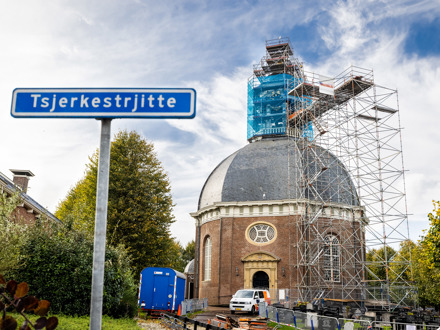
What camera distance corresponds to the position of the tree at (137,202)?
31625mm

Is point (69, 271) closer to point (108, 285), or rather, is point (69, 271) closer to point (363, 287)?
Answer: point (108, 285)

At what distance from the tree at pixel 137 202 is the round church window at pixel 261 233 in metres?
6.93

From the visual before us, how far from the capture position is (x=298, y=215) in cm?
3522

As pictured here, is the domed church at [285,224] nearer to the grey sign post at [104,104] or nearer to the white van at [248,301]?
the white van at [248,301]

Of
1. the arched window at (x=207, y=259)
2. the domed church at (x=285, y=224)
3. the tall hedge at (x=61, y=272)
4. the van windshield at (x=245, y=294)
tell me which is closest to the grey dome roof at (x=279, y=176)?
the domed church at (x=285, y=224)

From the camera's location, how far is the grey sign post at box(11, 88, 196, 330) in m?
4.45

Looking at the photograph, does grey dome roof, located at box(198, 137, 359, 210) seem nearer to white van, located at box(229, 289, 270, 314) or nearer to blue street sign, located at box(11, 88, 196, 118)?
white van, located at box(229, 289, 270, 314)

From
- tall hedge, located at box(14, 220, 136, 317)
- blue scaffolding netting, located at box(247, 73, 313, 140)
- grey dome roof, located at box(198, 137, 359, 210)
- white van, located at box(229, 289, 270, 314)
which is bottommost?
white van, located at box(229, 289, 270, 314)

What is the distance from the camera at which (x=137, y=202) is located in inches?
1284

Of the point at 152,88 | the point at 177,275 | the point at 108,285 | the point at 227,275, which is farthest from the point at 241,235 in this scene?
the point at 152,88

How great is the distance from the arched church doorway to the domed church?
0.27ft

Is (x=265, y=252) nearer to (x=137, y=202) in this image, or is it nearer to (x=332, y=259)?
(x=332, y=259)

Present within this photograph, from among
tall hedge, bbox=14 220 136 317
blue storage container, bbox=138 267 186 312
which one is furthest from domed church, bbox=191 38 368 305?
tall hedge, bbox=14 220 136 317

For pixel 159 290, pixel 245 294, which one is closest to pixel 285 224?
pixel 245 294
